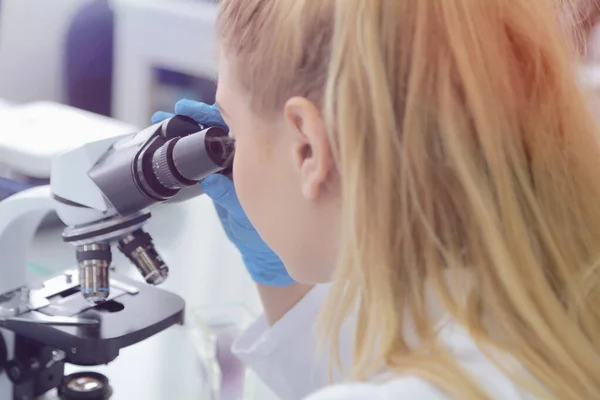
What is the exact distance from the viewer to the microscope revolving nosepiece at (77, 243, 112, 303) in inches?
31.7

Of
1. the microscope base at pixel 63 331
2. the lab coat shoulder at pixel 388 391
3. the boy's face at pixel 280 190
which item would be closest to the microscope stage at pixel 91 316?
the microscope base at pixel 63 331

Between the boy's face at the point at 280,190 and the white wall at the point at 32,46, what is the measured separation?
5.41ft

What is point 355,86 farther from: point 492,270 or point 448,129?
point 492,270

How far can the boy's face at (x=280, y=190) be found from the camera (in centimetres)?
67

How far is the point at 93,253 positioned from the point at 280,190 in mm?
242

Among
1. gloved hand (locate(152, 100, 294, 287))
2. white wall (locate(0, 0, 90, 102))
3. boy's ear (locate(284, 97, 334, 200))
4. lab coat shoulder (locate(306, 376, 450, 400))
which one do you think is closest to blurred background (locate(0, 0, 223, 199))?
white wall (locate(0, 0, 90, 102))

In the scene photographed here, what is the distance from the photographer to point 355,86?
0.57m


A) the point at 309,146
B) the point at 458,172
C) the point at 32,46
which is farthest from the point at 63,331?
the point at 32,46

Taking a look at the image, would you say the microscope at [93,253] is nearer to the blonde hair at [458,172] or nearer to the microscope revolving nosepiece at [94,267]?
the microscope revolving nosepiece at [94,267]

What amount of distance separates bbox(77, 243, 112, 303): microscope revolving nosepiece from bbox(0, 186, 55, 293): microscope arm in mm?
85

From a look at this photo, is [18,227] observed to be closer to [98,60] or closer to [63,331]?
[63,331]

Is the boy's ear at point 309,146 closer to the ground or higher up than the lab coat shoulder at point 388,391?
higher up

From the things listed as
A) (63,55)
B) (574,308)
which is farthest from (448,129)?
(63,55)

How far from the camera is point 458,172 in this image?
58 cm
